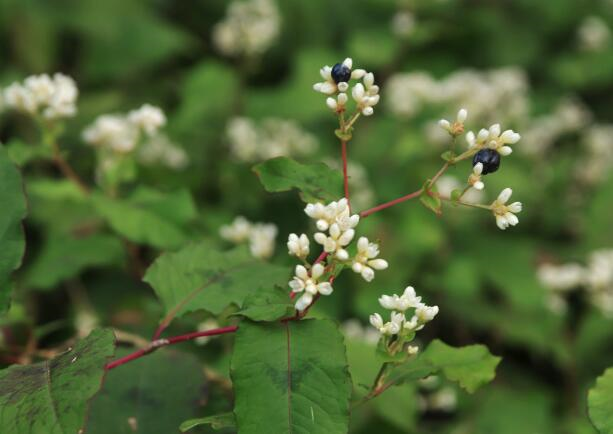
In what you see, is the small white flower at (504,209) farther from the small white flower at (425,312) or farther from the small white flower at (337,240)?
the small white flower at (337,240)

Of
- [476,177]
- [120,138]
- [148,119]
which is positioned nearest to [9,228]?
[476,177]

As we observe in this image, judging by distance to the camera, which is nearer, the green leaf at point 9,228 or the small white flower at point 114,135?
the green leaf at point 9,228


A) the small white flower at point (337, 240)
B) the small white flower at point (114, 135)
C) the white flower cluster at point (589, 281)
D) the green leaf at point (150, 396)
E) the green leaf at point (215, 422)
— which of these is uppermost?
the small white flower at point (337, 240)

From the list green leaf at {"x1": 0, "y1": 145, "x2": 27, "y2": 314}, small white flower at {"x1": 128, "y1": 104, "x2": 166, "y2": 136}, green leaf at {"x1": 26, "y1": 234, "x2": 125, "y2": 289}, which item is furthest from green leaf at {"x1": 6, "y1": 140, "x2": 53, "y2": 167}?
green leaf at {"x1": 0, "y1": 145, "x2": 27, "y2": 314}

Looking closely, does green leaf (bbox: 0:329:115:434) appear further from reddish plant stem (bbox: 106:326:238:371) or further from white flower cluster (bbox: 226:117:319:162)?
white flower cluster (bbox: 226:117:319:162)

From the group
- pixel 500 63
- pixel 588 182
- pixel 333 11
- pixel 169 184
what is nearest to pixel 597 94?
pixel 500 63

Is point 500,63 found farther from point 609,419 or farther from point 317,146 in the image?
point 609,419

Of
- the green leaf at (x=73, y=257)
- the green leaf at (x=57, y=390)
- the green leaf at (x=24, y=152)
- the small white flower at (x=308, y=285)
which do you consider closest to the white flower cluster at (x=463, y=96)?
the green leaf at (x=73, y=257)
